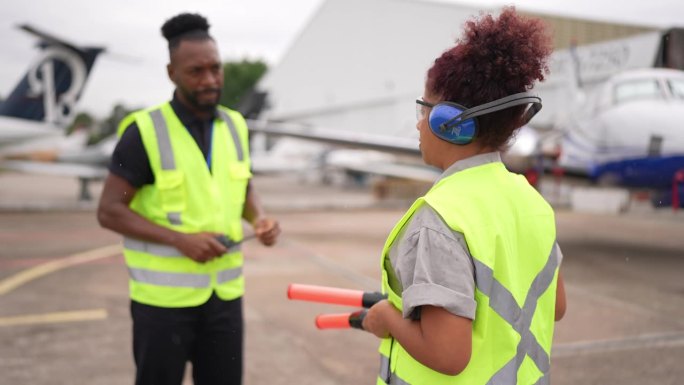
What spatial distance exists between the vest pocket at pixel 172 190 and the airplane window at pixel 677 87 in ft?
24.5

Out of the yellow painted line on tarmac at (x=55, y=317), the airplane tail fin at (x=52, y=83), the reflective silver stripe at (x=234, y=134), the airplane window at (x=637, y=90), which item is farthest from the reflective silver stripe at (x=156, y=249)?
the airplane tail fin at (x=52, y=83)

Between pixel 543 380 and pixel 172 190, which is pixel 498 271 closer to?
pixel 543 380

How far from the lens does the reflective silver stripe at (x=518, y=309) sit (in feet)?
3.92

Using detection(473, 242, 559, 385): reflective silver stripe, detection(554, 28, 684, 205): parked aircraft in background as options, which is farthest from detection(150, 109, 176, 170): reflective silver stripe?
detection(554, 28, 684, 205): parked aircraft in background

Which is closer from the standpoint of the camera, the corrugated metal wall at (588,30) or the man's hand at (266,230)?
the man's hand at (266,230)

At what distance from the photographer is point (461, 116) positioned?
3.97 feet

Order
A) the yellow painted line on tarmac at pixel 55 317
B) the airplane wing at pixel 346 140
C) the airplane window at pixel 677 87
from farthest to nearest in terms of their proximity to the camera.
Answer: the airplane wing at pixel 346 140, the airplane window at pixel 677 87, the yellow painted line on tarmac at pixel 55 317

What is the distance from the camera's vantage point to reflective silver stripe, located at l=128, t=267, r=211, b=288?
2.16 m

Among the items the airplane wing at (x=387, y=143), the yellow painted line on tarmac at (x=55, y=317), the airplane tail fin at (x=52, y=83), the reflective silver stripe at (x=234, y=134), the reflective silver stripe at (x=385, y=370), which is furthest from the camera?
the airplane tail fin at (x=52, y=83)

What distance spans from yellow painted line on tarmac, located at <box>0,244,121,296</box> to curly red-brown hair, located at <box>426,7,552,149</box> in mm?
5892

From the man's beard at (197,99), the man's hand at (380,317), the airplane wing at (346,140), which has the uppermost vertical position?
the man's beard at (197,99)

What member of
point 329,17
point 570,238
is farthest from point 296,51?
point 570,238

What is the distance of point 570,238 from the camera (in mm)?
10164

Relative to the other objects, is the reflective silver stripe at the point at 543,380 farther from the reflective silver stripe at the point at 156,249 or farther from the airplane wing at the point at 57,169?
the airplane wing at the point at 57,169
